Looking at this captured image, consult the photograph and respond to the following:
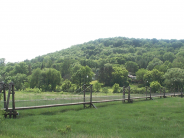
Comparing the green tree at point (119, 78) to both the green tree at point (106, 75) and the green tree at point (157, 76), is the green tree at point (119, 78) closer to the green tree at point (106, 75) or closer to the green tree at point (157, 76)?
the green tree at point (106, 75)

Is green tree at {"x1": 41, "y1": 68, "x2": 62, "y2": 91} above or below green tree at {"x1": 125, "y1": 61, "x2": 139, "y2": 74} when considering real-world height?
below

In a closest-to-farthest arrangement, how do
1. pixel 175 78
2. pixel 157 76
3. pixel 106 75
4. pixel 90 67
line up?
pixel 175 78 → pixel 157 76 → pixel 106 75 → pixel 90 67

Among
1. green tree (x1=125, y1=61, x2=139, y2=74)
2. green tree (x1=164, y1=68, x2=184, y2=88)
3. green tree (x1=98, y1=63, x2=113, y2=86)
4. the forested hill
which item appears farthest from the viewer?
green tree (x1=125, y1=61, x2=139, y2=74)

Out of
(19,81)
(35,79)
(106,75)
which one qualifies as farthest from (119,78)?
(19,81)

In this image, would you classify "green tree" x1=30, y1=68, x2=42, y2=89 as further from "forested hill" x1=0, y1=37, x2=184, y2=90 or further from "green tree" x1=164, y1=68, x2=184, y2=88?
"green tree" x1=164, y1=68, x2=184, y2=88

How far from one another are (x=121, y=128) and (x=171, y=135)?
9.78 ft

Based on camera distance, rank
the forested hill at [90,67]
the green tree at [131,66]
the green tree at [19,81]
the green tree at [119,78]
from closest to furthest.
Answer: the green tree at [19,81], the forested hill at [90,67], the green tree at [119,78], the green tree at [131,66]

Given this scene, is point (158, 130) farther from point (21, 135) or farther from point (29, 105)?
point (29, 105)

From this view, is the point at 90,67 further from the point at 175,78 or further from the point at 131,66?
the point at 175,78

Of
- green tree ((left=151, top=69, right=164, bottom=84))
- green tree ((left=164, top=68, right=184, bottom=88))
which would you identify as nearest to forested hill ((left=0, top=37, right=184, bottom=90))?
green tree ((left=151, top=69, right=164, bottom=84))

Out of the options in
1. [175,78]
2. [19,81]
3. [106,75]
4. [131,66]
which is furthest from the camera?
[131,66]

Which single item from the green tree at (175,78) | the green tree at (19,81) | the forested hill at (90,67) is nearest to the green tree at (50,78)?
the forested hill at (90,67)

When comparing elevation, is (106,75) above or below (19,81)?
above

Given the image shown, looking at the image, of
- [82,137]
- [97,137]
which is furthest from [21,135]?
[97,137]
